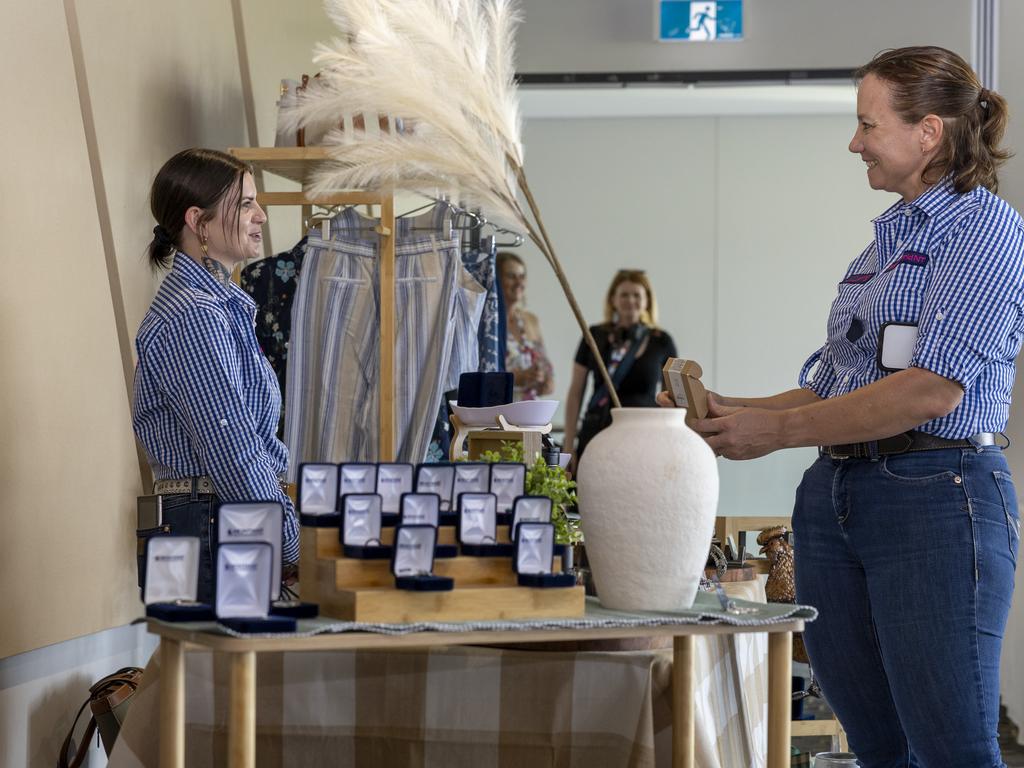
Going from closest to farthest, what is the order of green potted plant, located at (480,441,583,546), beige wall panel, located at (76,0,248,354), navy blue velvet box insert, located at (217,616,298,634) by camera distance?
navy blue velvet box insert, located at (217,616,298,634) → green potted plant, located at (480,441,583,546) → beige wall panel, located at (76,0,248,354)

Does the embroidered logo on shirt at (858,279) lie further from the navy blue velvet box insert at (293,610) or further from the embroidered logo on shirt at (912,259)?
the navy blue velvet box insert at (293,610)

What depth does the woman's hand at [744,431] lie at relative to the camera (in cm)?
Result: 185

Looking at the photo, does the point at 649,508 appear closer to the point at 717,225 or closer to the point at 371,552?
the point at 371,552

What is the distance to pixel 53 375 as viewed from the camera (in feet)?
8.54

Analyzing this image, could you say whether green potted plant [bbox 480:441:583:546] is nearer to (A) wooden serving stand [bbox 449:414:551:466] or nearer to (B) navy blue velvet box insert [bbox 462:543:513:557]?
(B) navy blue velvet box insert [bbox 462:543:513:557]

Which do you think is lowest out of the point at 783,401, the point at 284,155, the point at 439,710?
the point at 439,710

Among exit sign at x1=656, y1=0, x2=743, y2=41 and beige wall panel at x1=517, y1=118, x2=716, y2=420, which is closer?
exit sign at x1=656, y1=0, x2=743, y2=41

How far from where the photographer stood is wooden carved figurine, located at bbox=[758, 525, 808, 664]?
2715 millimetres

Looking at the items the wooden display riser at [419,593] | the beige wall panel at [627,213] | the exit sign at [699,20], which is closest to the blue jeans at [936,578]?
the wooden display riser at [419,593]

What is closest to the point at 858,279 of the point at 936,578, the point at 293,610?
the point at 936,578

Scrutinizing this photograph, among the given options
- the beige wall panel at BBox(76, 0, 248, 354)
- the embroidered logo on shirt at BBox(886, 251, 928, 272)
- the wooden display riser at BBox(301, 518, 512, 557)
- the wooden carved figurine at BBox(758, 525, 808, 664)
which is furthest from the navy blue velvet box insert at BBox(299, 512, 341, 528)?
the beige wall panel at BBox(76, 0, 248, 354)

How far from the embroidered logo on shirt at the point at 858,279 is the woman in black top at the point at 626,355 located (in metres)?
3.42

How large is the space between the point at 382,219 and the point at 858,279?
1734mm

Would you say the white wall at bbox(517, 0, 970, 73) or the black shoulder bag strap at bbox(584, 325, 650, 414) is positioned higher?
the white wall at bbox(517, 0, 970, 73)
